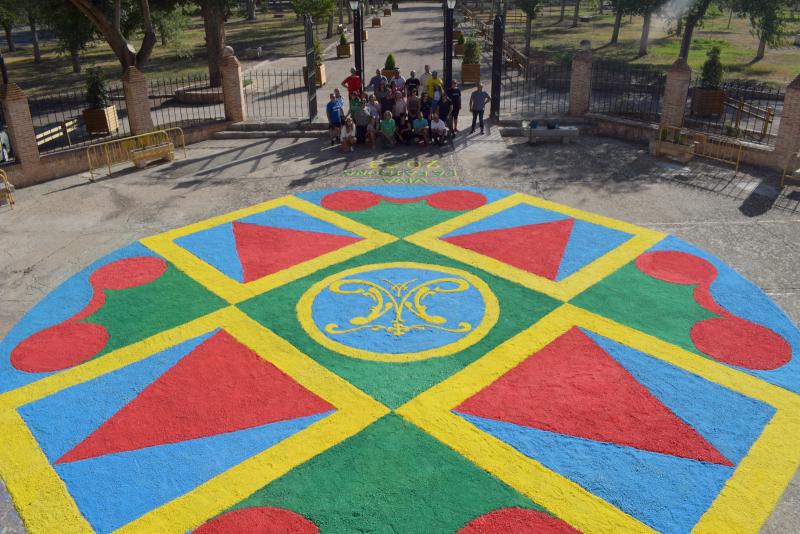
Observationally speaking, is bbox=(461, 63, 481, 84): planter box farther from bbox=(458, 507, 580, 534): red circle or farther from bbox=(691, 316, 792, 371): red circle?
bbox=(458, 507, 580, 534): red circle

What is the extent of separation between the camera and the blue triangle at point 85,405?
7.46 meters

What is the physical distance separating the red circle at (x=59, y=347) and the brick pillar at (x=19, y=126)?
8.52m

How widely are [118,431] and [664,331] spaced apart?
748 centimetres

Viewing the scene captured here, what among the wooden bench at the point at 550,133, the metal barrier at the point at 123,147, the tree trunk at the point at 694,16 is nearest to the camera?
the metal barrier at the point at 123,147

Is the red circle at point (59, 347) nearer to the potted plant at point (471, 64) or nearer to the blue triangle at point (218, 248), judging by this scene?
the blue triangle at point (218, 248)

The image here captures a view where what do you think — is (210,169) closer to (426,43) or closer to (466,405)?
(466,405)

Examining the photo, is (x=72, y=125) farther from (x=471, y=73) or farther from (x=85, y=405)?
(x=471, y=73)

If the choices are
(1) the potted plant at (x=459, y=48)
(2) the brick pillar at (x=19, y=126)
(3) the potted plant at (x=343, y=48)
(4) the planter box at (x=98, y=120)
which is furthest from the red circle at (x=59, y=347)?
(3) the potted plant at (x=343, y=48)

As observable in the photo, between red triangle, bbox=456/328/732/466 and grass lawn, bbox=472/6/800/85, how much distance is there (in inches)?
994

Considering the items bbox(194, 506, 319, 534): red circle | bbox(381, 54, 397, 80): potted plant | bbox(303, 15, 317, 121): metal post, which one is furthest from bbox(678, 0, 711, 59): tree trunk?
bbox(194, 506, 319, 534): red circle

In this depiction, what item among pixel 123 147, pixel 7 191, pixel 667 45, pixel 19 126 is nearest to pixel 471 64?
pixel 123 147

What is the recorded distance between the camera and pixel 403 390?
8.12 meters

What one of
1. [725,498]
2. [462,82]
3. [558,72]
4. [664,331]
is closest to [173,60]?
[462,82]

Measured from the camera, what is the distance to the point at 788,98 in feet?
51.0
